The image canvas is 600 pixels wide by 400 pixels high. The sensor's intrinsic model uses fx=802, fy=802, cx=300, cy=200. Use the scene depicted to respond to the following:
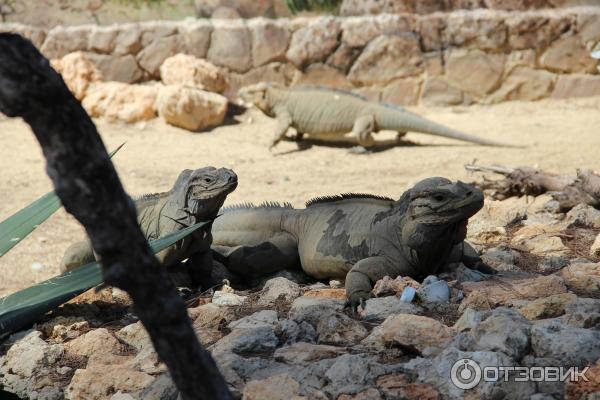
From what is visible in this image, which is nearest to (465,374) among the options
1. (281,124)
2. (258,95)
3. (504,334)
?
(504,334)

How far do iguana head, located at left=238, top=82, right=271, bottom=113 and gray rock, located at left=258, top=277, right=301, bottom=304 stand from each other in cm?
653

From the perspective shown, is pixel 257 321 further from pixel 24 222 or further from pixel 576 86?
pixel 576 86

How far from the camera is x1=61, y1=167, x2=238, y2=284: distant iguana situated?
4238 millimetres

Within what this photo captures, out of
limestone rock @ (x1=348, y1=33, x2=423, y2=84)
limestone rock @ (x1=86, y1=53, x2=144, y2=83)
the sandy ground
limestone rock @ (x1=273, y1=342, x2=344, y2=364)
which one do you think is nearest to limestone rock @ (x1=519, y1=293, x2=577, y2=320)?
limestone rock @ (x1=273, y1=342, x2=344, y2=364)

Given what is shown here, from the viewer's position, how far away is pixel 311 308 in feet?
11.5

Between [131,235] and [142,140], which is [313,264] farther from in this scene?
[142,140]

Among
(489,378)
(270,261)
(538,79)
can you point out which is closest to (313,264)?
(270,261)

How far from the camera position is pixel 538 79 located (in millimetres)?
11289

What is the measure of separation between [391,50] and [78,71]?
4301mm

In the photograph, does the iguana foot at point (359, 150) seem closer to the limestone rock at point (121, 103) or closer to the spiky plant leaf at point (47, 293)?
the limestone rock at point (121, 103)

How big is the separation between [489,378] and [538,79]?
935 centimetres

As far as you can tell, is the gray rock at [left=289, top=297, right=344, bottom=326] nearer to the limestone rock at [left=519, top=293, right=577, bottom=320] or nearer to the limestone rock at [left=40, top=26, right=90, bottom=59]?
the limestone rock at [left=519, top=293, right=577, bottom=320]

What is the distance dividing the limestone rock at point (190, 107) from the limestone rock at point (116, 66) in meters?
1.05

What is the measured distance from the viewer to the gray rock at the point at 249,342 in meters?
3.19
